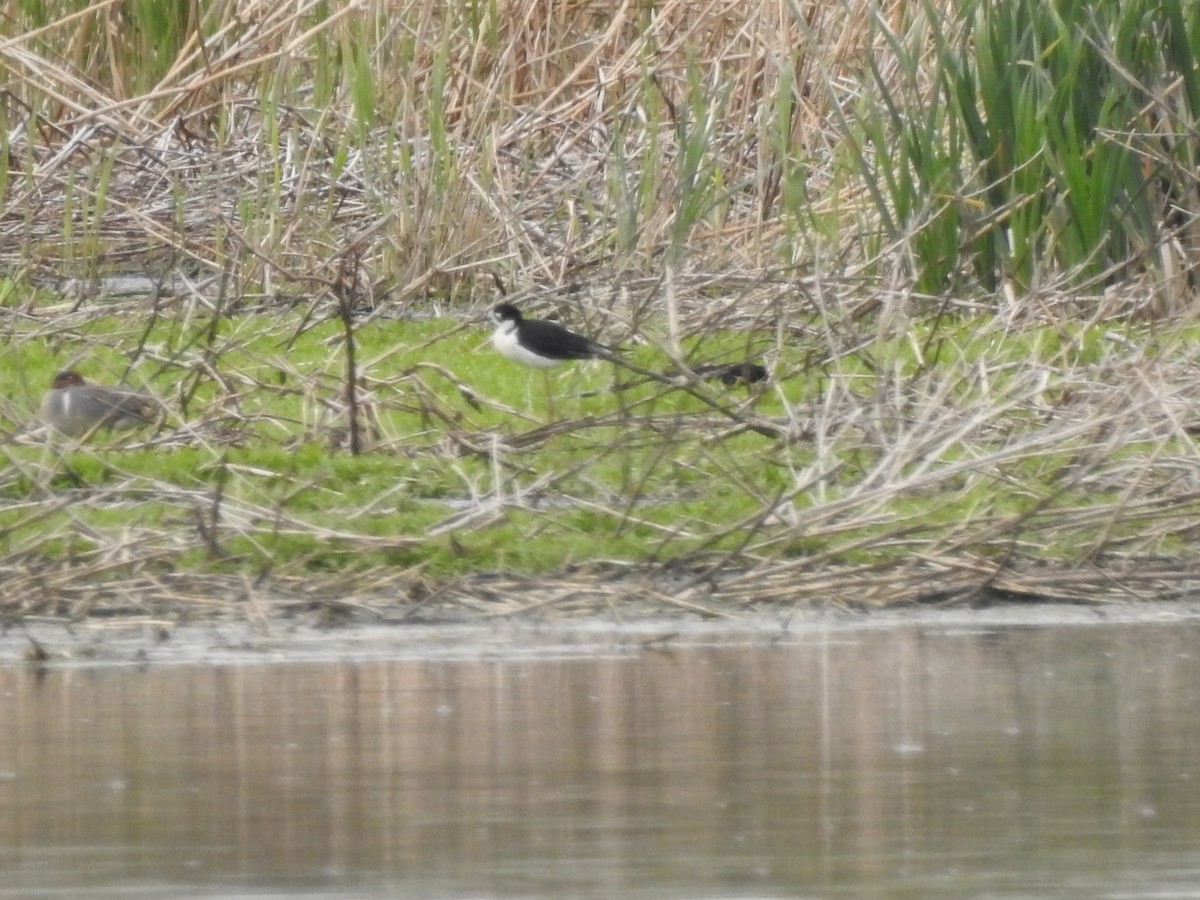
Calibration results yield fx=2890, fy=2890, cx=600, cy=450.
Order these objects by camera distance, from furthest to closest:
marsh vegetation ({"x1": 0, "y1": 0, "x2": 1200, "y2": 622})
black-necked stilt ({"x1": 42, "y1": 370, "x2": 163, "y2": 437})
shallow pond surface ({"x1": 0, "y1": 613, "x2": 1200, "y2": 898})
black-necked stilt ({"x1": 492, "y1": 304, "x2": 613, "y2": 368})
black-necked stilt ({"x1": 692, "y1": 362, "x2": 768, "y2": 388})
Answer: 1. black-necked stilt ({"x1": 492, "y1": 304, "x2": 613, "y2": 368})
2. black-necked stilt ({"x1": 692, "y1": 362, "x2": 768, "y2": 388})
3. black-necked stilt ({"x1": 42, "y1": 370, "x2": 163, "y2": 437})
4. marsh vegetation ({"x1": 0, "y1": 0, "x2": 1200, "y2": 622})
5. shallow pond surface ({"x1": 0, "y1": 613, "x2": 1200, "y2": 898})

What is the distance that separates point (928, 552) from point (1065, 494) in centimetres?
67

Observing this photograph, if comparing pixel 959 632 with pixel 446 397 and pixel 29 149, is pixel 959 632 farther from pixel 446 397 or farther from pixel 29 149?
pixel 29 149

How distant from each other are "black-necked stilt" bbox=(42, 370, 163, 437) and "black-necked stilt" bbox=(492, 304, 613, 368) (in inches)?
62.7

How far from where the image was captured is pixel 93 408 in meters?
8.22

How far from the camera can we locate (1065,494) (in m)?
7.20

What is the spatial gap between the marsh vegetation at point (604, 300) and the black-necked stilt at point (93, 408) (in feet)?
0.32

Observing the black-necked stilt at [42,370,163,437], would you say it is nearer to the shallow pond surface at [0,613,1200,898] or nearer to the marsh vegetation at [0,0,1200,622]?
the marsh vegetation at [0,0,1200,622]

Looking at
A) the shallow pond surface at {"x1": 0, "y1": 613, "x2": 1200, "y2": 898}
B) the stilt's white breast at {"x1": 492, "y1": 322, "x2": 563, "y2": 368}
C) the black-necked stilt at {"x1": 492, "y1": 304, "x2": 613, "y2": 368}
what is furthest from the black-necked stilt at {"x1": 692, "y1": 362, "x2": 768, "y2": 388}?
the shallow pond surface at {"x1": 0, "y1": 613, "x2": 1200, "y2": 898}

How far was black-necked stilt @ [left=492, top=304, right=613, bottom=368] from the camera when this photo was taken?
31.0 ft

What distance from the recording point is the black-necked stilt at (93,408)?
8.12 meters

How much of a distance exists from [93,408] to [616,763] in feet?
13.2

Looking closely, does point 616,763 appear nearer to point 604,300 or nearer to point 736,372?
point 736,372

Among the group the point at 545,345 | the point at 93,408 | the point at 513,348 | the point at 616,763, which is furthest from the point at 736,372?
the point at 616,763

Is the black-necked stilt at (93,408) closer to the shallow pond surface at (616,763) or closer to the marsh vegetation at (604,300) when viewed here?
the marsh vegetation at (604,300)
